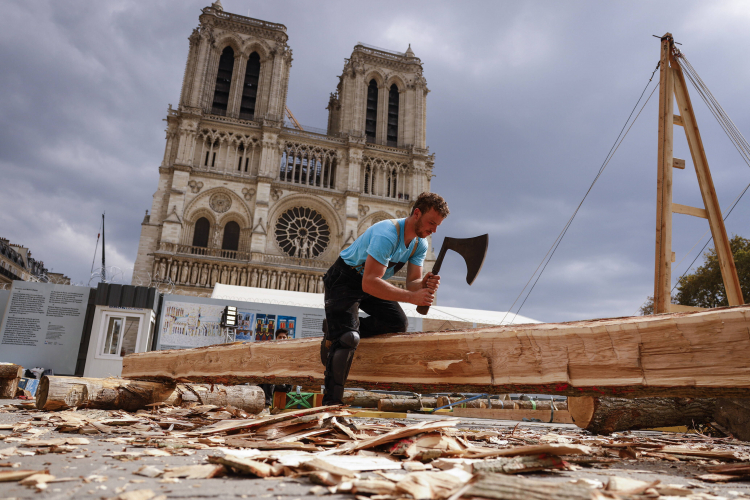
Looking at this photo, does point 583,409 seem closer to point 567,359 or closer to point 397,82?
point 567,359

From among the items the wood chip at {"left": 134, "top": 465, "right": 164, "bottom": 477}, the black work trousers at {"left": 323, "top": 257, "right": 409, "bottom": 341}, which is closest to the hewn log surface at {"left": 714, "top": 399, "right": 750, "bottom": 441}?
the black work trousers at {"left": 323, "top": 257, "right": 409, "bottom": 341}

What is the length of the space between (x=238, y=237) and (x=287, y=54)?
13854 mm

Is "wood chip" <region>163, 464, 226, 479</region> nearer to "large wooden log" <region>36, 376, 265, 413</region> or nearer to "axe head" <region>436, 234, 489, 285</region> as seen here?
"axe head" <region>436, 234, 489, 285</region>

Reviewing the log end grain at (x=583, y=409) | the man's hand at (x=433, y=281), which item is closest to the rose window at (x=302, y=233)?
the log end grain at (x=583, y=409)

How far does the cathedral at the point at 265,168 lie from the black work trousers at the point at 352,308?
22622 mm

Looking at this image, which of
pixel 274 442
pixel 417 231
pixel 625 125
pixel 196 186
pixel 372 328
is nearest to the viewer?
pixel 274 442

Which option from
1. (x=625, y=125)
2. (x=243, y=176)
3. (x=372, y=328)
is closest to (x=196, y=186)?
(x=243, y=176)

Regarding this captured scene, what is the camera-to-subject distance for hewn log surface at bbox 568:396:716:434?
402 cm

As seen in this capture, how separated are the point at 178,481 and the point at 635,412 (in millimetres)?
4331

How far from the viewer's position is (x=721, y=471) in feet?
6.15

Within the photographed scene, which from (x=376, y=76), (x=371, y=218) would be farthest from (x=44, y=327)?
(x=376, y=76)

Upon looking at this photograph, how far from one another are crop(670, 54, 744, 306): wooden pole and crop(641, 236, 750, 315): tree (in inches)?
620

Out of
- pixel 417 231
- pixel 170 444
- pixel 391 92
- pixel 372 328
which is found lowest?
pixel 170 444

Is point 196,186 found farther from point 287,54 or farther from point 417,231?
point 417,231
